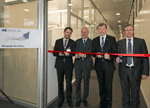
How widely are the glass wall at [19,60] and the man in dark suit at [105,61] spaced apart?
4.83 feet

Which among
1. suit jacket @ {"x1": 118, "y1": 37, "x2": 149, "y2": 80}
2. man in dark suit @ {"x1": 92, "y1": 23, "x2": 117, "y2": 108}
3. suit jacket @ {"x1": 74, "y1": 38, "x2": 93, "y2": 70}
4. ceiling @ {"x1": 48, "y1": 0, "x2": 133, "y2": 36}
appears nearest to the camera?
suit jacket @ {"x1": 118, "y1": 37, "x2": 149, "y2": 80}

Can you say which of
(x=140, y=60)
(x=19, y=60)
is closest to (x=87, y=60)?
(x=140, y=60)

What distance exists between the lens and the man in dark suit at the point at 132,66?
2.11 meters

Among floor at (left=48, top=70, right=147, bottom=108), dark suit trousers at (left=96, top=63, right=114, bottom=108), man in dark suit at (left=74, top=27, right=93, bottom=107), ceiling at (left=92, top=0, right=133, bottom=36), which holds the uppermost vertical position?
ceiling at (left=92, top=0, right=133, bottom=36)

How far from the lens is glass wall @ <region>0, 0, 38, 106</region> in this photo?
2789mm

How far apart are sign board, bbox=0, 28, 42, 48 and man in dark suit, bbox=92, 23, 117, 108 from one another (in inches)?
52.0

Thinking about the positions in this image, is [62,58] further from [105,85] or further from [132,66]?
[132,66]

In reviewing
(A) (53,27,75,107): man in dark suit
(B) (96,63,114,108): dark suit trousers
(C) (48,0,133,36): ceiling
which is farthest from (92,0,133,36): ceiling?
(A) (53,27,75,107): man in dark suit

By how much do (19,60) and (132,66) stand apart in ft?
8.73

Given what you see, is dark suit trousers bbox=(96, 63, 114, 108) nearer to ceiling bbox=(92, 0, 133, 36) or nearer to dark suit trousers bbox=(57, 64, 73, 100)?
dark suit trousers bbox=(57, 64, 73, 100)

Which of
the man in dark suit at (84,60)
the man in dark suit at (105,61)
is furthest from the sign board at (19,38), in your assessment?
the man in dark suit at (105,61)

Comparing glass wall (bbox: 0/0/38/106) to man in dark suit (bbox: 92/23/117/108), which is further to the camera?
glass wall (bbox: 0/0/38/106)

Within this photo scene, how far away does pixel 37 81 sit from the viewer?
8.89 feet

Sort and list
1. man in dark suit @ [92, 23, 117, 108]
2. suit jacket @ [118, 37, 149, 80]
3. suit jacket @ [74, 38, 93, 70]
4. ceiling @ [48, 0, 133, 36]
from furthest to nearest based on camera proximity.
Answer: ceiling @ [48, 0, 133, 36] → suit jacket @ [74, 38, 93, 70] → man in dark suit @ [92, 23, 117, 108] → suit jacket @ [118, 37, 149, 80]
